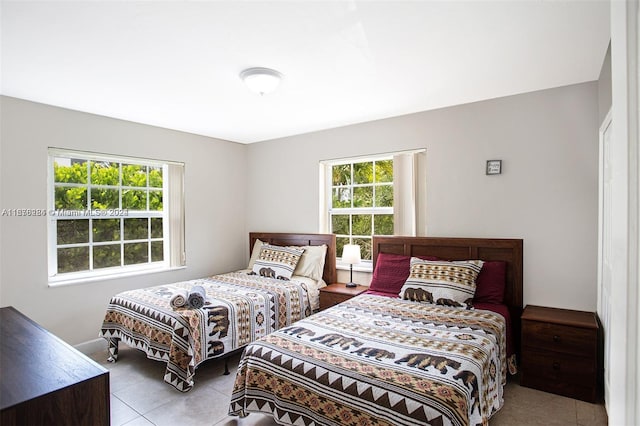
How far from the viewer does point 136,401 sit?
2.54 metres

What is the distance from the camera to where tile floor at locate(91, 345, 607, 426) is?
2254 mm

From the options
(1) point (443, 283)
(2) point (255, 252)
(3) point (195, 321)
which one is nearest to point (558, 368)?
(1) point (443, 283)

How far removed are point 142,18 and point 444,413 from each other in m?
2.45

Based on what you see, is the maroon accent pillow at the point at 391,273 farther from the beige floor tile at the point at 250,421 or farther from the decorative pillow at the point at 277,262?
the beige floor tile at the point at 250,421

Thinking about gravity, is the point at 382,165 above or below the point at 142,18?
below

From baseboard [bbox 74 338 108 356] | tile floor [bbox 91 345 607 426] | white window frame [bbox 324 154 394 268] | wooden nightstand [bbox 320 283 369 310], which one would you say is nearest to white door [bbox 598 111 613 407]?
tile floor [bbox 91 345 607 426]

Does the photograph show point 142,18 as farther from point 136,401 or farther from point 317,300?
point 317,300

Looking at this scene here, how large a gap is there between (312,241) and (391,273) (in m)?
1.24

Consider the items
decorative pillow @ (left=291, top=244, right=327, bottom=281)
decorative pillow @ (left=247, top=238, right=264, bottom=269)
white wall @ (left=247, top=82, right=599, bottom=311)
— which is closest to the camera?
white wall @ (left=247, top=82, right=599, bottom=311)

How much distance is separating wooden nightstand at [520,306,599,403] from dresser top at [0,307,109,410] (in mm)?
2777

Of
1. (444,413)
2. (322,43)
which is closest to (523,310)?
(444,413)

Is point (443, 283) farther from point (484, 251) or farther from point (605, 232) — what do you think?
point (605, 232)

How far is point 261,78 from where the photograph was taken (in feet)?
8.25

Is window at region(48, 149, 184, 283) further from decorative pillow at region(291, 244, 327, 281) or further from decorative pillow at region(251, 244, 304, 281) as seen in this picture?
decorative pillow at region(291, 244, 327, 281)
